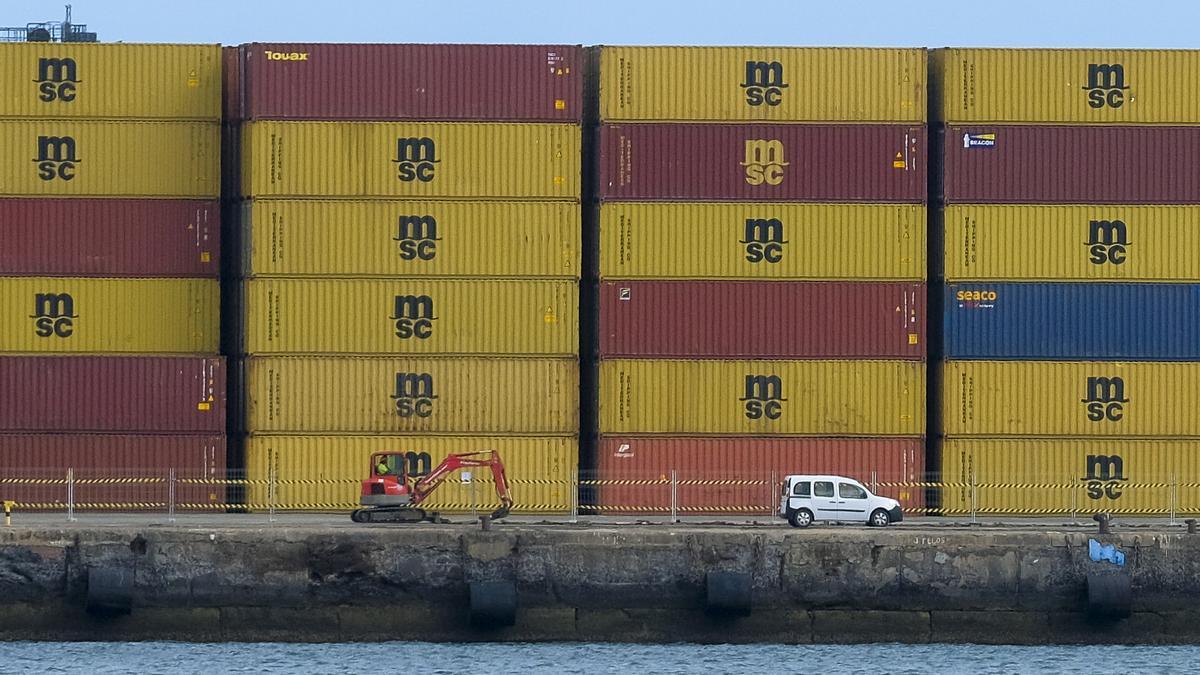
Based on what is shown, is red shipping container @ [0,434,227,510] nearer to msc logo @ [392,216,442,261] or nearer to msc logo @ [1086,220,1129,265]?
msc logo @ [392,216,442,261]

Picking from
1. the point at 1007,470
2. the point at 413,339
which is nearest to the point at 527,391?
the point at 413,339

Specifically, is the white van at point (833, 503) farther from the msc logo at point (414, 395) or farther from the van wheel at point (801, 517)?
the msc logo at point (414, 395)

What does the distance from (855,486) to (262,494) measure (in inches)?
459

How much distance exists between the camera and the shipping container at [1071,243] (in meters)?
52.0

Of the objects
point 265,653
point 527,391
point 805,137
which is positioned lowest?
point 265,653

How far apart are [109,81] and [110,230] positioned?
3006mm

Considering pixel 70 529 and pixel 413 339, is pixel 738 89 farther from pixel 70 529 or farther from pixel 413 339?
pixel 70 529

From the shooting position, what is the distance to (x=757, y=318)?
51.9m

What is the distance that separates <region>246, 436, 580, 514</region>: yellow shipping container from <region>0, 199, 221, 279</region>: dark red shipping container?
3.96 m

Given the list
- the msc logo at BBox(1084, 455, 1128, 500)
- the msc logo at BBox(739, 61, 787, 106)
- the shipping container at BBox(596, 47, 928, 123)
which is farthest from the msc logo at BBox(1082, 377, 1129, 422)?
the msc logo at BBox(739, 61, 787, 106)

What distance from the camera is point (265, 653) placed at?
42.6m

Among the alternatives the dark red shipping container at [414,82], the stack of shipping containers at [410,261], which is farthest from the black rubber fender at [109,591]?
the dark red shipping container at [414,82]

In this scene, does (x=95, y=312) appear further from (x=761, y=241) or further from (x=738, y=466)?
(x=761, y=241)

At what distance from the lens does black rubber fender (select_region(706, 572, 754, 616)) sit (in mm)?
42906
